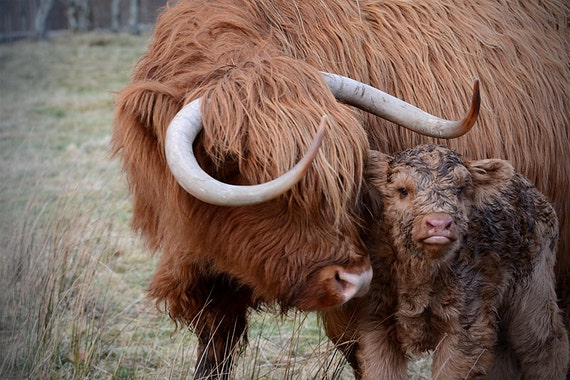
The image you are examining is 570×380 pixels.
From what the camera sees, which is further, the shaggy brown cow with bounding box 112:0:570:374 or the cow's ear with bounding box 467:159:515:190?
the cow's ear with bounding box 467:159:515:190

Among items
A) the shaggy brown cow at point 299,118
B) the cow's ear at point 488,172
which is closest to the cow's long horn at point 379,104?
the shaggy brown cow at point 299,118

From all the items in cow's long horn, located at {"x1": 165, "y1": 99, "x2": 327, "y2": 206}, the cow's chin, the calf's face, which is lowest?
the cow's chin

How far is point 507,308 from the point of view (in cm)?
384

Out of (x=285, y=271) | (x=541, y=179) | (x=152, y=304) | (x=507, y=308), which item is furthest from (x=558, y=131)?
(x=152, y=304)

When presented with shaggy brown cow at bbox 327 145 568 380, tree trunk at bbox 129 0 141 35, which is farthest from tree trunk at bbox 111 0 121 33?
shaggy brown cow at bbox 327 145 568 380

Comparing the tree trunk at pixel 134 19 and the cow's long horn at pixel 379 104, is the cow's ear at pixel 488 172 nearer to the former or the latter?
the cow's long horn at pixel 379 104

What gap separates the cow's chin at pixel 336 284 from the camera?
3.34 meters

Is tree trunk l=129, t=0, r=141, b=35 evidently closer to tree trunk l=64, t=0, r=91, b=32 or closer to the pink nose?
tree trunk l=64, t=0, r=91, b=32

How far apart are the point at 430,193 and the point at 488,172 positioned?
1.37 ft

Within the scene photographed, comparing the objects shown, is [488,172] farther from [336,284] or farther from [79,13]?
[79,13]

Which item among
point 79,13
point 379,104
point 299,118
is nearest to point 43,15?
point 79,13

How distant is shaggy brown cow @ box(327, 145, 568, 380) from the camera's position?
339 centimetres

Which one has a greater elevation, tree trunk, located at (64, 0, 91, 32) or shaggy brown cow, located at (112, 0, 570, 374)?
shaggy brown cow, located at (112, 0, 570, 374)

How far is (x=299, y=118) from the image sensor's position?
3432 millimetres
